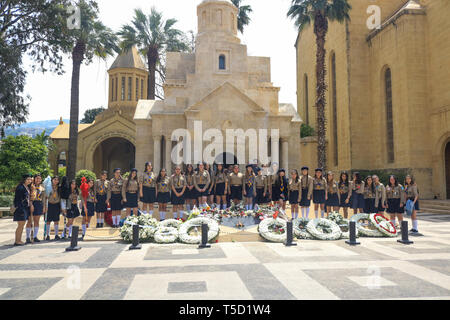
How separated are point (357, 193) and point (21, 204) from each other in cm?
1129

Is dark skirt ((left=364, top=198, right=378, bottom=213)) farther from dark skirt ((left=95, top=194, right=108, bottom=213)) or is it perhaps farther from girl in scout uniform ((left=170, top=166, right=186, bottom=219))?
dark skirt ((left=95, top=194, right=108, bottom=213))

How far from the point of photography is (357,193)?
12477mm

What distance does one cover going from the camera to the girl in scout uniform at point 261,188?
1299cm

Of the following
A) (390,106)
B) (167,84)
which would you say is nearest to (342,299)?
Result: (167,84)

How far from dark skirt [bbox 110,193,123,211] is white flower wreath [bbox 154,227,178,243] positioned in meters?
2.42

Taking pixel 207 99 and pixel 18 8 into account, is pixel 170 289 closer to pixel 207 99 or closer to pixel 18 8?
pixel 207 99

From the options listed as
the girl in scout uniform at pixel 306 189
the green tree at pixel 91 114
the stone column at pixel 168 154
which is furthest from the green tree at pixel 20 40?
the green tree at pixel 91 114

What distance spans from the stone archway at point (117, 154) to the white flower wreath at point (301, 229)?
30182 mm

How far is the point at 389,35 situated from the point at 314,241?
2055cm

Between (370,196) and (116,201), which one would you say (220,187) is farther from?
(370,196)

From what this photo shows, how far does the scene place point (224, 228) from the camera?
1130cm

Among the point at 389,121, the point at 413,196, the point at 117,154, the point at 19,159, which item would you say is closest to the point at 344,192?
the point at 413,196

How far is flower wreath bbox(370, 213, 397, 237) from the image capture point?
1023cm

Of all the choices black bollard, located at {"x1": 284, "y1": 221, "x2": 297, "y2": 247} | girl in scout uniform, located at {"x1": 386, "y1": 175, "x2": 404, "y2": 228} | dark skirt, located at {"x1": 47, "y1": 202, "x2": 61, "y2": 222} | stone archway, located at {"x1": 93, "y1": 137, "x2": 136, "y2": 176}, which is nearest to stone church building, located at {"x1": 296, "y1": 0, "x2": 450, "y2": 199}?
girl in scout uniform, located at {"x1": 386, "y1": 175, "x2": 404, "y2": 228}
